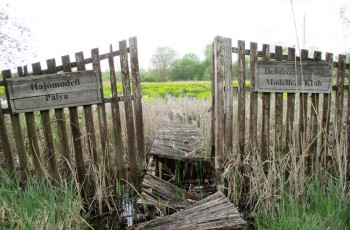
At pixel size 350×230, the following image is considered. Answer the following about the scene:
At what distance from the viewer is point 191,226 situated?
263cm

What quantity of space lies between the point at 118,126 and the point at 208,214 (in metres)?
A: 1.84

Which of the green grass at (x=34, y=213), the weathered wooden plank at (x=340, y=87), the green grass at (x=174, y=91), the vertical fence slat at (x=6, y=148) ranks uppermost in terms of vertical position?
the weathered wooden plank at (x=340, y=87)

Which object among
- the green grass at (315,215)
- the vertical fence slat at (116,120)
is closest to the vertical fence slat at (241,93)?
the green grass at (315,215)

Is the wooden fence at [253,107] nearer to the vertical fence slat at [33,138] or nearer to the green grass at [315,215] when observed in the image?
the green grass at [315,215]

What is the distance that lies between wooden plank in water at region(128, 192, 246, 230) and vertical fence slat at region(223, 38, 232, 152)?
107 cm

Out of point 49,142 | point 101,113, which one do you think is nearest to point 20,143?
point 49,142

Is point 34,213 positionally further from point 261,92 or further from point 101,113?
point 261,92

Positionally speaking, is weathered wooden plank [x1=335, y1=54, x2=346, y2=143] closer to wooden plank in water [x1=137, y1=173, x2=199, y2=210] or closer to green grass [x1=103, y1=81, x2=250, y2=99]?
wooden plank in water [x1=137, y1=173, x2=199, y2=210]

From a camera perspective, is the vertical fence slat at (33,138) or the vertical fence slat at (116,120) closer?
the vertical fence slat at (33,138)

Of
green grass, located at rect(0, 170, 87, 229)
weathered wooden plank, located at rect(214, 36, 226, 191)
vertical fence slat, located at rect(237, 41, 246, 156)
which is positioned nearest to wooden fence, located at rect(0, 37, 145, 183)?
green grass, located at rect(0, 170, 87, 229)

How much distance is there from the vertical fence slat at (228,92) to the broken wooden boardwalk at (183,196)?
0.74m

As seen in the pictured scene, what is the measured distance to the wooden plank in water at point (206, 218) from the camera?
262cm

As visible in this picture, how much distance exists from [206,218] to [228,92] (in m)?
1.73

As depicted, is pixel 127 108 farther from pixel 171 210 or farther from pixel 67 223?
pixel 67 223
